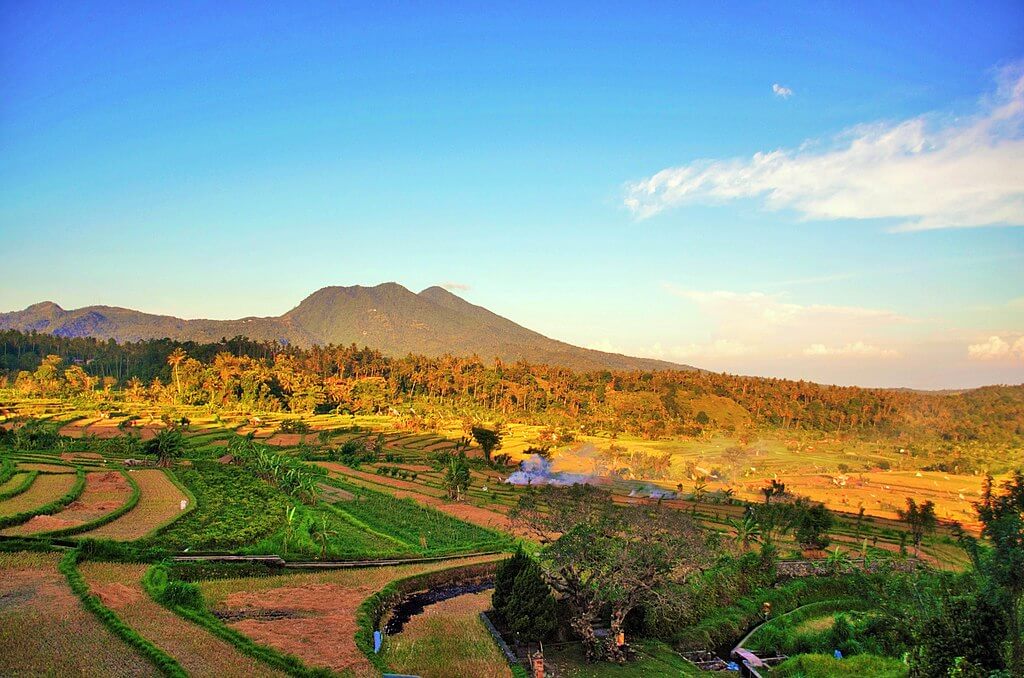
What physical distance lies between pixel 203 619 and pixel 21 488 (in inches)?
725

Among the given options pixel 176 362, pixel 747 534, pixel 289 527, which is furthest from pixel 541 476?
pixel 176 362

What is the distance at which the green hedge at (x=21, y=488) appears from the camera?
90.1ft

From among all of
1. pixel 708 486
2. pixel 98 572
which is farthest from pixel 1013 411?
pixel 98 572

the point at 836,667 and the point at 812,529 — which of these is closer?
the point at 836,667

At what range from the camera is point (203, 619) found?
16.4 m

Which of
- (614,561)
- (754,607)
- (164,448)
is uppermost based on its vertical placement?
(614,561)

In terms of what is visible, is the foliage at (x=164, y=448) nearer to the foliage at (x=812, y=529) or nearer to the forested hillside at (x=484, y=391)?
the foliage at (x=812, y=529)

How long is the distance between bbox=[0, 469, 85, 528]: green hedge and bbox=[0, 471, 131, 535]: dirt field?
19 cm

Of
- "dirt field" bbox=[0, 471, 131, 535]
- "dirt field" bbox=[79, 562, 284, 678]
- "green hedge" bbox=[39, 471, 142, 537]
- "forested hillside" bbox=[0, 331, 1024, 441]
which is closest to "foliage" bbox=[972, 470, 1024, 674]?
"dirt field" bbox=[79, 562, 284, 678]

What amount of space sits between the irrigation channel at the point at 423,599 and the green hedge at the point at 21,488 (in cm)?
1774

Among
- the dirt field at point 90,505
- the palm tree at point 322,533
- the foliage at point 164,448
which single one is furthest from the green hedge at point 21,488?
the palm tree at point 322,533

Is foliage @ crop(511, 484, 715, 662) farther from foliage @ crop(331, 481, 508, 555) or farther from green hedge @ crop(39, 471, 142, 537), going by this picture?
green hedge @ crop(39, 471, 142, 537)

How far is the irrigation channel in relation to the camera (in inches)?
788

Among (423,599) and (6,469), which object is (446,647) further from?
(6,469)
